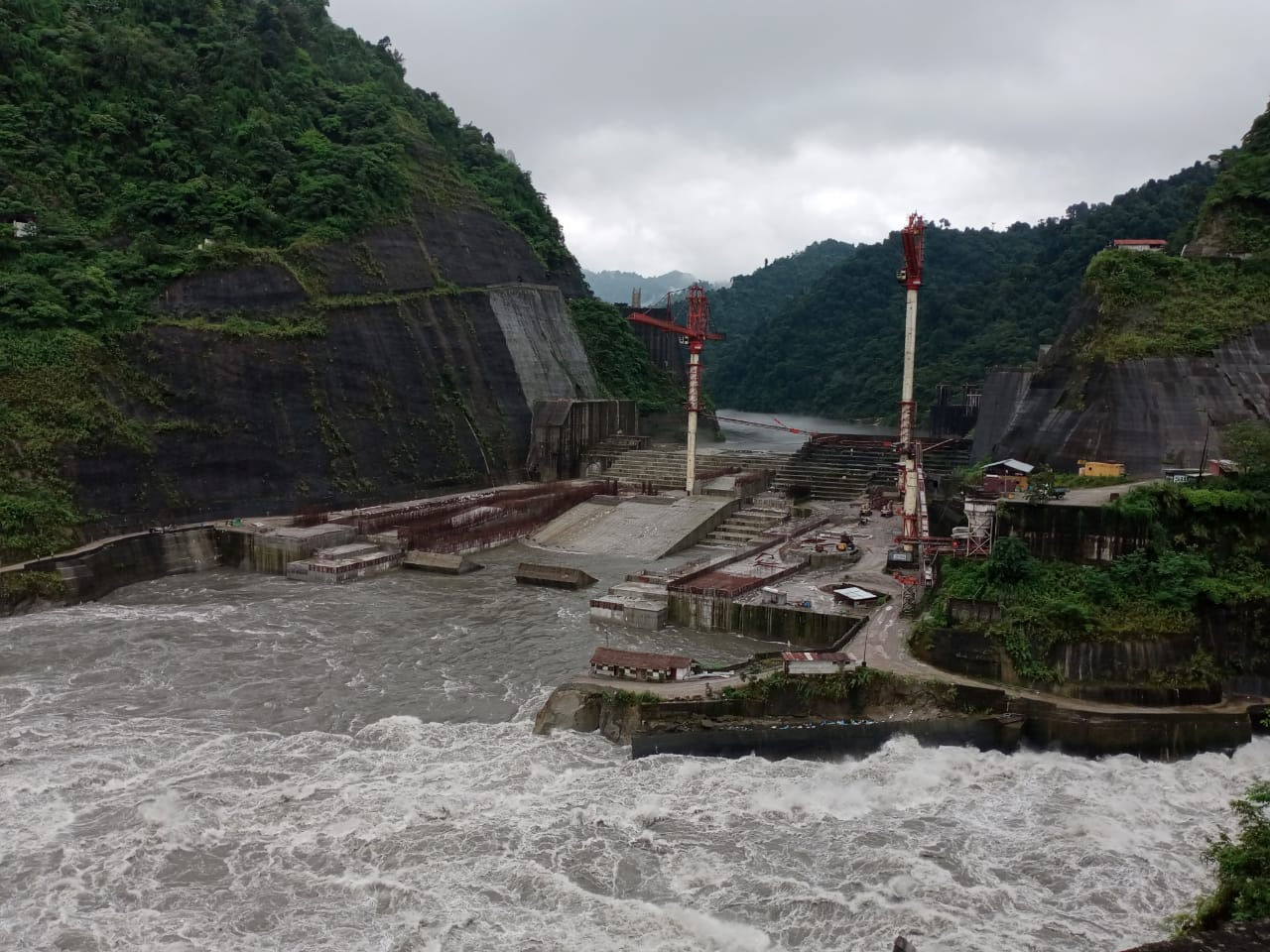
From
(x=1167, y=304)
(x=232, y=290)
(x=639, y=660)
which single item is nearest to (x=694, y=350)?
(x=1167, y=304)

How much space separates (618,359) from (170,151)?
28.1m

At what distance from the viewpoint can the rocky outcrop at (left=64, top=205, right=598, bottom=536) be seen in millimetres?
33375

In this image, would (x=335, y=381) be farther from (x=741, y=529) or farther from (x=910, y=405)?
(x=910, y=405)

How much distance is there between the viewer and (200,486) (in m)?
33.6

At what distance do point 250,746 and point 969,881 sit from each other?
1287 centimetres

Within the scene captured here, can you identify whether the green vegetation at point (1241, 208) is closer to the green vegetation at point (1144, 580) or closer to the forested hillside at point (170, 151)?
the green vegetation at point (1144, 580)

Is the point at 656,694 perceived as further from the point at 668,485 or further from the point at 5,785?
the point at 668,485

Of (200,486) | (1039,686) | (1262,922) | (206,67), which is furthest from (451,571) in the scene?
(206,67)

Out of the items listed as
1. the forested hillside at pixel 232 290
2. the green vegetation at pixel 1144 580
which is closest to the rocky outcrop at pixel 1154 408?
the green vegetation at pixel 1144 580

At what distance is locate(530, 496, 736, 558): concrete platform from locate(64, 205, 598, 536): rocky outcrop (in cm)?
655

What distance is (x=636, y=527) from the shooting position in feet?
125

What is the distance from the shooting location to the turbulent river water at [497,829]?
41.0 ft

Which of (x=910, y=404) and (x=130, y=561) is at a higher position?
(x=910, y=404)

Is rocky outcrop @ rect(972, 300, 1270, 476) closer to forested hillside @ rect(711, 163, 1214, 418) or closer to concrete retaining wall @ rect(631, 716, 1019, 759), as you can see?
concrete retaining wall @ rect(631, 716, 1019, 759)
